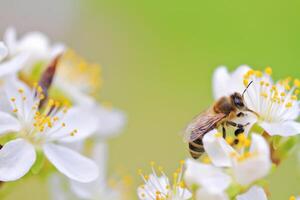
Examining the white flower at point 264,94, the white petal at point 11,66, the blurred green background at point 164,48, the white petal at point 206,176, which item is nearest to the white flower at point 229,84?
the white flower at point 264,94

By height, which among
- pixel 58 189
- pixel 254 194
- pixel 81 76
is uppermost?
pixel 254 194

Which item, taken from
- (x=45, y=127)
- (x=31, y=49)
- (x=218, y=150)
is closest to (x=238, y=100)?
(x=218, y=150)

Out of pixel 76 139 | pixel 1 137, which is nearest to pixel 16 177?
pixel 1 137

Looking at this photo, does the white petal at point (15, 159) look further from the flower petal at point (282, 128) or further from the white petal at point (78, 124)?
the flower petal at point (282, 128)

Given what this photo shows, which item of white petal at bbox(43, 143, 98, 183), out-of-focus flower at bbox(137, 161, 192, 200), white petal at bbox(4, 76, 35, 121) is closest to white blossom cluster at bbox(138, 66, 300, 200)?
out-of-focus flower at bbox(137, 161, 192, 200)

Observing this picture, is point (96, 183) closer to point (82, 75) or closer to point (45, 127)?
point (45, 127)
